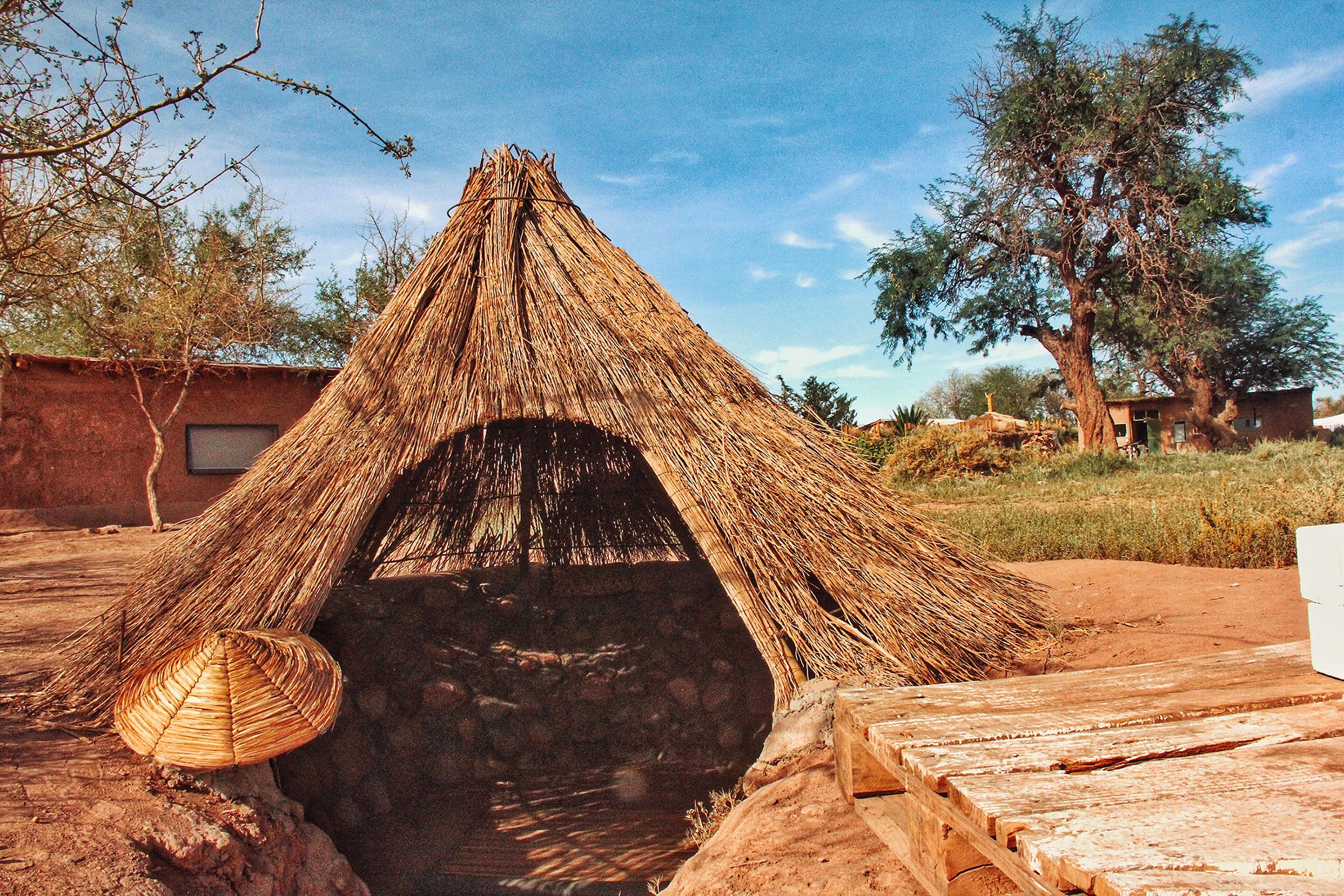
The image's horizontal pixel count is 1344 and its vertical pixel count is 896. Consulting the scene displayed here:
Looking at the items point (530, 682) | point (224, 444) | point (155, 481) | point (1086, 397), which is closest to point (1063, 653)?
point (530, 682)

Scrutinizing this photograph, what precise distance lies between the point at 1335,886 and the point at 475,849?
4.13 meters

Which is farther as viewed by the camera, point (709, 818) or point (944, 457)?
point (944, 457)

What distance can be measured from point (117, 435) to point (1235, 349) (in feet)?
83.2

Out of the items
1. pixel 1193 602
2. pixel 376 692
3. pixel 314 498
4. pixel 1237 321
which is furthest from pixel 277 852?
pixel 1237 321

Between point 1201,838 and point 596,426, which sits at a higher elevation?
point 596,426

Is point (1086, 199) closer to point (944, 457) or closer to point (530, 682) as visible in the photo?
point (944, 457)

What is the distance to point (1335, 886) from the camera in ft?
4.61

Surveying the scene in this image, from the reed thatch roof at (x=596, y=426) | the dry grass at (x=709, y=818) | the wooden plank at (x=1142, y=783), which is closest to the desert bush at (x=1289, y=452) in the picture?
the reed thatch roof at (x=596, y=426)

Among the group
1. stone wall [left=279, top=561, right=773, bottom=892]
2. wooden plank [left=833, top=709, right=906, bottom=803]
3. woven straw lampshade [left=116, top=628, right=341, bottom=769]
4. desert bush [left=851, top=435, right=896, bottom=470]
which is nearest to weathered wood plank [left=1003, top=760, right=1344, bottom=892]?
wooden plank [left=833, top=709, right=906, bottom=803]

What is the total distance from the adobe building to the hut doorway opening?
21.4 ft

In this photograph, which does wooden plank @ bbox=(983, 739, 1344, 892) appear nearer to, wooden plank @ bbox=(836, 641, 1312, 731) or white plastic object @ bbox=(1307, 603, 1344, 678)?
white plastic object @ bbox=(1307, 603, 1344, 678)

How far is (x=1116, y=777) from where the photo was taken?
1.94 m

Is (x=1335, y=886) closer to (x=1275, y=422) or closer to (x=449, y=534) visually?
(x=449, y=534)

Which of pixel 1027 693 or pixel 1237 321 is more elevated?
pixel 1237 321
